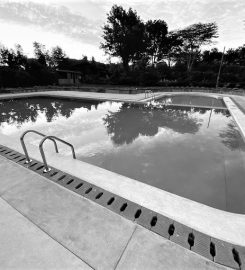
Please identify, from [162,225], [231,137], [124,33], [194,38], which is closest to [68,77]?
[124,33]

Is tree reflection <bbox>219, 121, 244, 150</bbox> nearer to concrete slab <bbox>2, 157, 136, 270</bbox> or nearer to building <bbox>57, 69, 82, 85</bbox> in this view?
concrete slab <bbox>2, 157, 136, 270</bbox>

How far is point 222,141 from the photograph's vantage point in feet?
17.8

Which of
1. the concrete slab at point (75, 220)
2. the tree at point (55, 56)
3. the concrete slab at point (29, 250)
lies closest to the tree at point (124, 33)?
the tree at point (55, 56)

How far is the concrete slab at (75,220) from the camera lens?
164cm

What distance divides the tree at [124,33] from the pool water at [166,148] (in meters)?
20.9

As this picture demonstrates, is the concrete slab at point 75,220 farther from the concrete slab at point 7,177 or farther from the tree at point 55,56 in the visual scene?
the tree at point 55,56

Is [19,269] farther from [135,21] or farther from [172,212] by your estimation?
[135,21]

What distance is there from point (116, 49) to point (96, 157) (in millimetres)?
27127

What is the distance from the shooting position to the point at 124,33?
2469 cm

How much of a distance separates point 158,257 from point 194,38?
38904 mm

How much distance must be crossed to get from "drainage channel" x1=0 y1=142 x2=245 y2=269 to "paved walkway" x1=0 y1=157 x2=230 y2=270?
0.26 feet

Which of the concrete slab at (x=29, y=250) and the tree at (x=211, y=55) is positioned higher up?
the tree at (x=211, y=55)

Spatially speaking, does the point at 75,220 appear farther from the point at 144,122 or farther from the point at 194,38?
the point at 194,38

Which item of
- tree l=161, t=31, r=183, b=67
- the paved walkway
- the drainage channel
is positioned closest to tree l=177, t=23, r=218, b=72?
tree l=161, t=31, r=183, b=67
